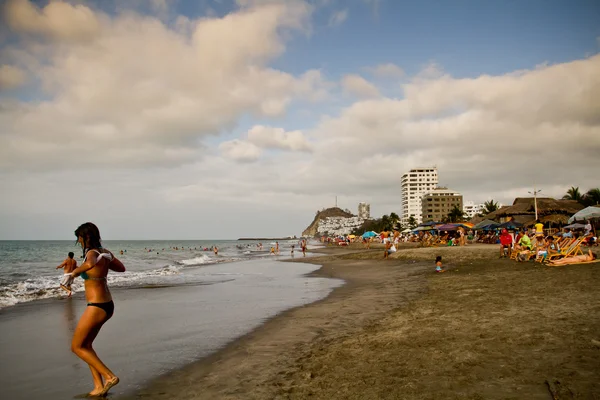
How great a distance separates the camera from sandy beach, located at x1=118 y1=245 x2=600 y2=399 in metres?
4.09

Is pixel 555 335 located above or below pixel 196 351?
above

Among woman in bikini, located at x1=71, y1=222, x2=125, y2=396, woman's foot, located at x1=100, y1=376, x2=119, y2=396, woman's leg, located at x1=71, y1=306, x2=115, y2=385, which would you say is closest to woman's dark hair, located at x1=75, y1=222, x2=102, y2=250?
woman in bikini, located at x1=71, y1=222, x2=125, y2=396

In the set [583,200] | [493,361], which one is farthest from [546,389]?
[583,200]

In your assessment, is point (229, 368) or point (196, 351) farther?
point (196, 351)

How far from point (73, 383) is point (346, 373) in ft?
12.7

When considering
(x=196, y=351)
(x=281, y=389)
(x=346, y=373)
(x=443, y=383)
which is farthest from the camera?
(x=196, y=351)

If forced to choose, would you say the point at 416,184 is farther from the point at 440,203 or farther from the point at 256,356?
the point at 256,356

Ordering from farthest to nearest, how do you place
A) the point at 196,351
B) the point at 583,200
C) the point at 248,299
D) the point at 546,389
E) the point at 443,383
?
the point at 583,200, the point at 248,299, the point at 196,351, the point at 443,383, the point at 546,389

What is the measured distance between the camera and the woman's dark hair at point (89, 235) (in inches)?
182

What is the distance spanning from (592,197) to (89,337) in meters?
73.3

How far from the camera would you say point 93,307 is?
4539mm

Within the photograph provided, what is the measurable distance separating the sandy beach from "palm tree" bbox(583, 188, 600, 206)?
6229cm

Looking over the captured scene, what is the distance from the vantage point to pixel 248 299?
1312 centimetres

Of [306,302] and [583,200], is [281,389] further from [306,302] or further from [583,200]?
[583,200]
